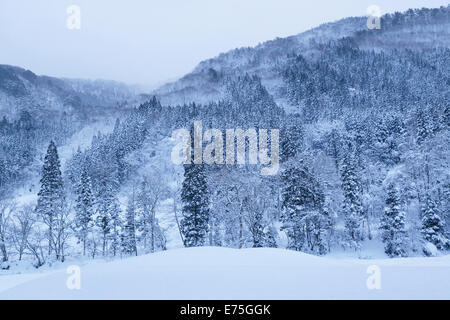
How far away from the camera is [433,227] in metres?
34.7

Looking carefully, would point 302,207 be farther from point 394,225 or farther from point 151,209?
point 151,209

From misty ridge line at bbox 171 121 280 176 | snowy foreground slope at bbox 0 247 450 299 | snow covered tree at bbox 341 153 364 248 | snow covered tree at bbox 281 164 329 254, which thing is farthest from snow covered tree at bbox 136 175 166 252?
snowy foreground slope at bbox 0 247 450 299

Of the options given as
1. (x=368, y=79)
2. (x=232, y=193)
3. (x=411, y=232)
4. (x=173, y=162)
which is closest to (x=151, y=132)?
(x=173, y=162)

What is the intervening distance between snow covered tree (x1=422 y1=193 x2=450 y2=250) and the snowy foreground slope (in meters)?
28.5

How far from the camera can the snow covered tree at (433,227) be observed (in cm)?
3412

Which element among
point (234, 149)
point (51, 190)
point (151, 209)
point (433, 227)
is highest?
point (234, 149)

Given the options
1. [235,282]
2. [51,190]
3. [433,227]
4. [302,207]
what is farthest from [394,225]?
[51,190]

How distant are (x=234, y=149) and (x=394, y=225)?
4511cm

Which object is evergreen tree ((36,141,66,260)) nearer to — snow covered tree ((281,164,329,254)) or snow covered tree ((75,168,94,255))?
snow covered tree ((75,168,94,255))

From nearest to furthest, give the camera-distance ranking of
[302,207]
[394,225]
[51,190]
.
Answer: [394,225], [302,207], [51,190]

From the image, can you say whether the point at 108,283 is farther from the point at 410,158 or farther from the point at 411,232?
the point at 410,158

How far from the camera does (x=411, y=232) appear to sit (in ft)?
124

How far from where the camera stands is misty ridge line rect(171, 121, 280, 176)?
35469mm

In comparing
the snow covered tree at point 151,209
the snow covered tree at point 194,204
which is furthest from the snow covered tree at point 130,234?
the snow covered tree at point 194,204
